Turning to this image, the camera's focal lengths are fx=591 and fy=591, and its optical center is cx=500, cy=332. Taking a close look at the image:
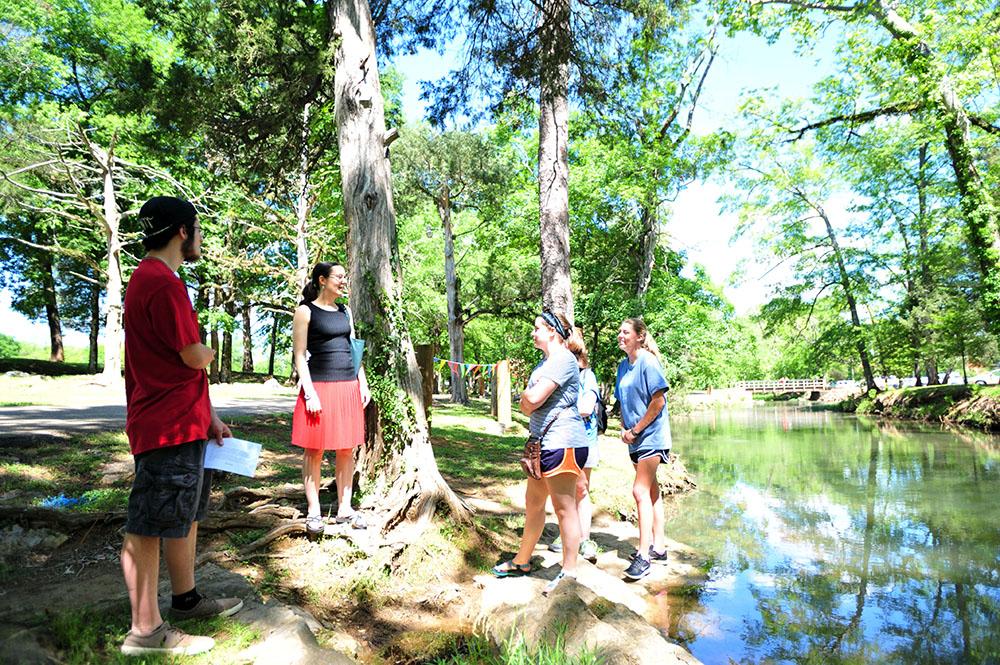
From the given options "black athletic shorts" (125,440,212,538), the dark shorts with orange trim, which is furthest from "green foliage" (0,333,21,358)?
the dark shorts with orange trim

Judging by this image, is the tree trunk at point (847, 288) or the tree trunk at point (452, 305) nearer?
the tree trunk at point (452, 305)

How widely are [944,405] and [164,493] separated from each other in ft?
83.9

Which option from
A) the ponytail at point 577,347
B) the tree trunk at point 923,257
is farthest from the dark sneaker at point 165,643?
the tree trunk at point 923,257

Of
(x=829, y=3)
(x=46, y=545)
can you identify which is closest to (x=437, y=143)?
(x=829, y=3)

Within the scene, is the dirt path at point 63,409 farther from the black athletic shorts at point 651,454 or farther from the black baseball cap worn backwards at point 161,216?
the black athletic shorts at point 651,454

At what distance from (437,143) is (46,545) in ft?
64.1

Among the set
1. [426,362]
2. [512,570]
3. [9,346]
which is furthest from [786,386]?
[9,346]

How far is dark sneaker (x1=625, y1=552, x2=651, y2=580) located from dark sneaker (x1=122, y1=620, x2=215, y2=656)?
3.14 metres

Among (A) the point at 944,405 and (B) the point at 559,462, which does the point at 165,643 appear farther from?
(A) the point at 944,405

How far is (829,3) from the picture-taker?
16156 mm

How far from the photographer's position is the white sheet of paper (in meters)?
2.73

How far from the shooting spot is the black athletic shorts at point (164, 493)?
2451 mm

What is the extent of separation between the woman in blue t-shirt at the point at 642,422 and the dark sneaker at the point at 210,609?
9.67 feet

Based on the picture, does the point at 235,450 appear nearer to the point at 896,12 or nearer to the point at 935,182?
the point at 896,12
